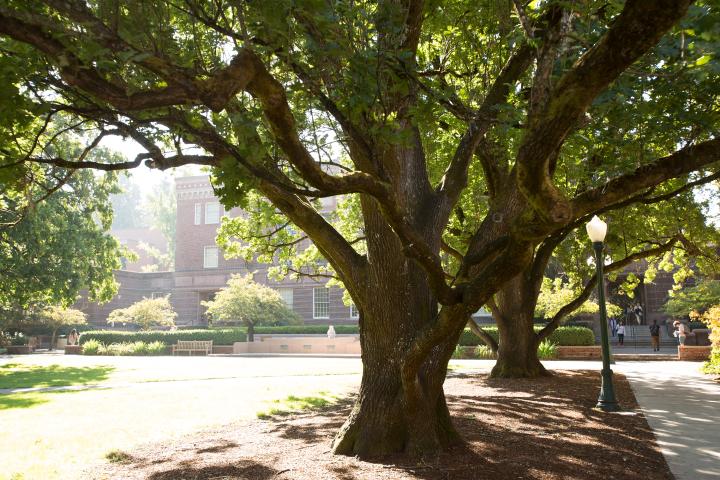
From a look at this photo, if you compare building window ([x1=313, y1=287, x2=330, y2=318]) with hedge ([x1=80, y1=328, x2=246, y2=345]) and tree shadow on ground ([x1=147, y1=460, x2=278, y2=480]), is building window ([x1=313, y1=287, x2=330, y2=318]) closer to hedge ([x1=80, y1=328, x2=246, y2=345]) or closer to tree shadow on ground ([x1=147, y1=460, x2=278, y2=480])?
hedge ([x1=80, y1=328, x2=246, y2=345])

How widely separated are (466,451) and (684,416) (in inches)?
182

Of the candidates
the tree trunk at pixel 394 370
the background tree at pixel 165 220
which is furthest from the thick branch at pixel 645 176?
the background tree at pixel 165 220

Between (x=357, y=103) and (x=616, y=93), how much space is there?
203cm

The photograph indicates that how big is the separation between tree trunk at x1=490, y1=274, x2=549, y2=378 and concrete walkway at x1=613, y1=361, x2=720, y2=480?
8.37ft

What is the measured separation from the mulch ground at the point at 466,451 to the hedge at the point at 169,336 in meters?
28.1

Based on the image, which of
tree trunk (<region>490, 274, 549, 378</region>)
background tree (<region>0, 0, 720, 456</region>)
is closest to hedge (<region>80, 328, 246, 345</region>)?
tree trunk (<region>490, 274, 549, 378</region>)

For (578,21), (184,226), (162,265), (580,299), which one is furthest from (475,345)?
(162,265)

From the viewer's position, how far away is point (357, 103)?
4.72 meters

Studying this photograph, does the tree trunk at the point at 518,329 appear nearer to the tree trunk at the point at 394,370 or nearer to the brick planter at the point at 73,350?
the tree trunk at the point at 394,370

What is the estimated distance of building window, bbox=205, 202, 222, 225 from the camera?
177ft

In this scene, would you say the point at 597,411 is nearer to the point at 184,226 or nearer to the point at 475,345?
the point at 475,345

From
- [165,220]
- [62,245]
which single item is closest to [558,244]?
[62,245]

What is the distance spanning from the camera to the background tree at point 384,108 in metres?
4.00

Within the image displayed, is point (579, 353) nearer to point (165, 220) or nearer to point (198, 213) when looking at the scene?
point (198, 213)
